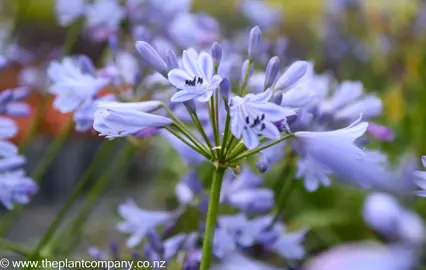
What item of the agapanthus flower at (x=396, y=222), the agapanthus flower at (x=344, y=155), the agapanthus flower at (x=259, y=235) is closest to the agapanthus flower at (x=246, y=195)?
the agapanthus flower at (x=259, y=235)

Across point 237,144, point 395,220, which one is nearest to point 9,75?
point 237,144

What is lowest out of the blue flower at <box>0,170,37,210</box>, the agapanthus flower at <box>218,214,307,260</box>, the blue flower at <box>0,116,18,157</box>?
the agapanthus flower at <box>218,214,307,260</box>

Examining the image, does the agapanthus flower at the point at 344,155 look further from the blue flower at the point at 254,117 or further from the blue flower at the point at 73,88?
the blue flower at the point at 73,88

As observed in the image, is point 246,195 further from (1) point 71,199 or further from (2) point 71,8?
(2) point 71,8

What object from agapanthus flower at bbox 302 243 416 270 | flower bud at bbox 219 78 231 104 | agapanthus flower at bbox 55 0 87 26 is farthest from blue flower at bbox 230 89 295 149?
agapanthus flower at bbox 55 0 87 26

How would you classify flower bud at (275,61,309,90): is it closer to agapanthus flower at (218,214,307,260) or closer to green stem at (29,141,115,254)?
agapanthus flower at (218,214,307,260)

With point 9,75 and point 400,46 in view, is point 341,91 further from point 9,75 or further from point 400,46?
point 9,75

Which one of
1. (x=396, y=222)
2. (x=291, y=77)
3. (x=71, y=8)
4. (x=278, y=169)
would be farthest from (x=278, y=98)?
(x=278, y=169)

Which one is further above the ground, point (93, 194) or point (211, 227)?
point (211, 227)
